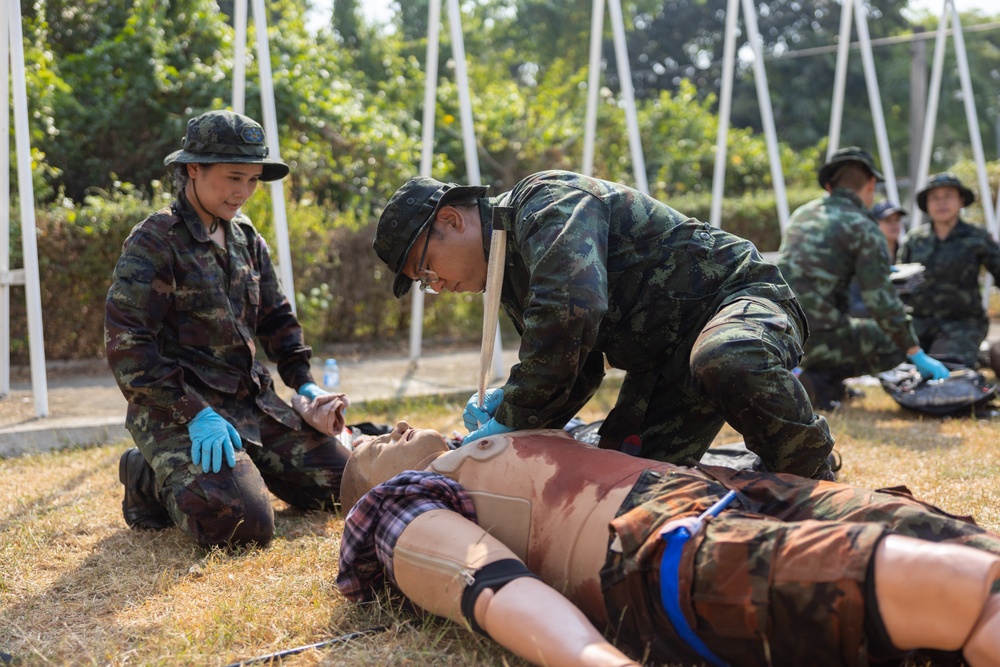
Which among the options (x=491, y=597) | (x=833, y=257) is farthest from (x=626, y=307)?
(x=833, y=257)

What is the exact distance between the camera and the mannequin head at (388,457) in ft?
9.98

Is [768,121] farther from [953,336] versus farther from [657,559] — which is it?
[657,559]

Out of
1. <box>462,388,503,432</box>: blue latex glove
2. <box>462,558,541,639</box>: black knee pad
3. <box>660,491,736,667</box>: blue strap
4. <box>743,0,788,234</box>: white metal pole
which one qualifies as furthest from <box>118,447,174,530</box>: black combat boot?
<box>743,0,788,234</box>: white metal pole

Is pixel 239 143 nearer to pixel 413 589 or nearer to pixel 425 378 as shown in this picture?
pixel 413 589

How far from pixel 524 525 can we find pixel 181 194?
87.4 inches

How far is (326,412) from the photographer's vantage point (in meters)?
3.98

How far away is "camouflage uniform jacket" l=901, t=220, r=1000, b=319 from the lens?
7.19 m

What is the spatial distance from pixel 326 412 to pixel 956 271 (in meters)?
5.34

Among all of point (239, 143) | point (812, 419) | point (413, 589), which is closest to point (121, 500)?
point (239, 143)

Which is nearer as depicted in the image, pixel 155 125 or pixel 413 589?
pixel 413 589

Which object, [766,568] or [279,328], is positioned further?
[279,328]

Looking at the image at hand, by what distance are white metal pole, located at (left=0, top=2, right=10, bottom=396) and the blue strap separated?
4884 mm

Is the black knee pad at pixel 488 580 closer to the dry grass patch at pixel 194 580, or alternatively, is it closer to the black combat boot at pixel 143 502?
the dry grass patch at pixel 194 580

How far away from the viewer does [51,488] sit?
14.6ft
